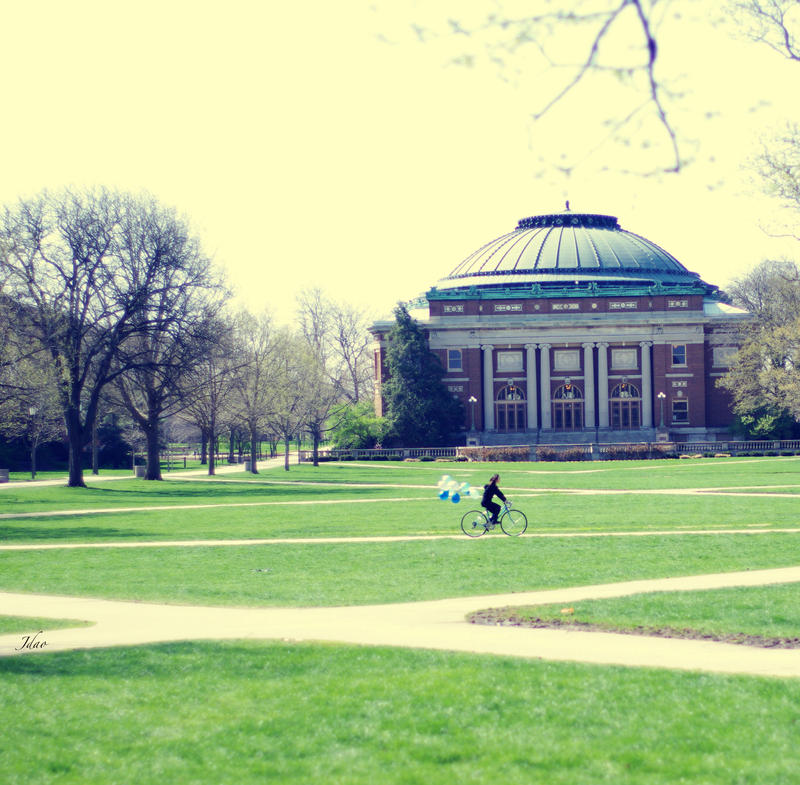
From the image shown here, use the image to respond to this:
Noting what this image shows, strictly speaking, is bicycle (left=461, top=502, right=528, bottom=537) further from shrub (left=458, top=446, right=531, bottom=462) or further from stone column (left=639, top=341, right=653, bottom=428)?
stone column (left=639, top=341, right=653, bottom=428)

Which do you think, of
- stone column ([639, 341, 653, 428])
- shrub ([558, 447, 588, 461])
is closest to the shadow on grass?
shrub ([558, 447, 588, 461])

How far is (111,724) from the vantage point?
28.5ft

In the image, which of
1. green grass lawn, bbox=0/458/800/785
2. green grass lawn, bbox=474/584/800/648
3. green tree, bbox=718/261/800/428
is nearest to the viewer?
green grass lawn, bbox=0/458/800/785

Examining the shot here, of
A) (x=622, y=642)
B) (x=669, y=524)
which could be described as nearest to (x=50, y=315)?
(x=669, y=524)

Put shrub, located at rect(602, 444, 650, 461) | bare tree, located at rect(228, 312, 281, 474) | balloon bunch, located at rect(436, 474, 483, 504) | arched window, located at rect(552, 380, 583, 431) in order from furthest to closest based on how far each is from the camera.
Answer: arched window, located at rect(552, 380, 583, 431) → shrub, located at rect(602, 444, 650, 461) → bare tree, located at rect(228, 312, 281, 474) → balloon bunch, located at rect(436, 474, 483, 504)

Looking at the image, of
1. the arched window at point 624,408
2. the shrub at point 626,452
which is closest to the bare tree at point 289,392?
the shrub at point 626,452

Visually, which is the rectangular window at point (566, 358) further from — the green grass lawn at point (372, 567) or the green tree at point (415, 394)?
the green grass lawn at point (372, 567)

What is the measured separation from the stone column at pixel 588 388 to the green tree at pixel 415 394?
441 inches

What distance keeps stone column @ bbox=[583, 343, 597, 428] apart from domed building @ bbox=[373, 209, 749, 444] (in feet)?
0.29

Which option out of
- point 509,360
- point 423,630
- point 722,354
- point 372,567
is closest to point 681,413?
point 722,354

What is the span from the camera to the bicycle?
23609mm

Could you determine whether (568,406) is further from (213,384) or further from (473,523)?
(473,523)

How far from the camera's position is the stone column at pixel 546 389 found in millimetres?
87500

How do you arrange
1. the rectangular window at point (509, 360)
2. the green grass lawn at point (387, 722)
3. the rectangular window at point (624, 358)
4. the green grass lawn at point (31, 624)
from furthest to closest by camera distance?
1. the rectangular window at point (509, 360)
2. the rectangular window at point (624, 358)
3. the green grass lawn at point (31, 624)
4. the green grass lawn at point (387, 722)
